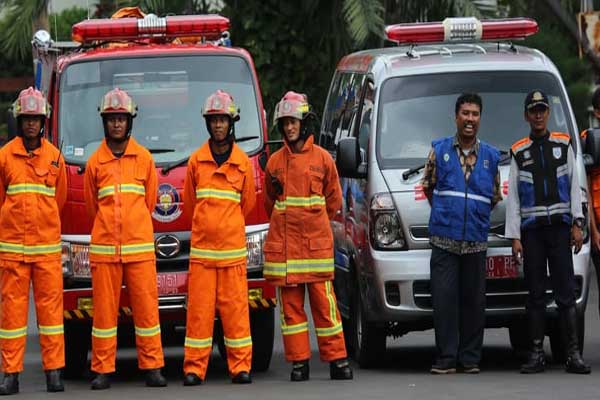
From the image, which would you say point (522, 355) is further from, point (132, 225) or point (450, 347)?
point (132, 225)

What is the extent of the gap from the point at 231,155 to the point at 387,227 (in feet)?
4.05

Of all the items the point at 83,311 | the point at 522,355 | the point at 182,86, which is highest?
the point at 182,86

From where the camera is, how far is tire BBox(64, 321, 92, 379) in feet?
37.4

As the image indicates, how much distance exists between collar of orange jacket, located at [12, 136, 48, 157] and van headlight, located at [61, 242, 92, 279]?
2.53ft

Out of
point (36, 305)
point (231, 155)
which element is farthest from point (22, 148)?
point (231, 155)

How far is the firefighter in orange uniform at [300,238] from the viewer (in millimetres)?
10688

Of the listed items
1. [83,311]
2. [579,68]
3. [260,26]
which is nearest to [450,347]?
[83,311]

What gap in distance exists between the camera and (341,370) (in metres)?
10.8

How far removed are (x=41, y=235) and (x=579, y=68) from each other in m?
16.4

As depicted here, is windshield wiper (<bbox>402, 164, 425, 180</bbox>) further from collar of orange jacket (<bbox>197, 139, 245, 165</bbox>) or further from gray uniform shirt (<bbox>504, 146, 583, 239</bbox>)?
collar of orange jacket (<bbox>197, 139, 245, 165</bbox>)

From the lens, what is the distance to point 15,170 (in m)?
10.4

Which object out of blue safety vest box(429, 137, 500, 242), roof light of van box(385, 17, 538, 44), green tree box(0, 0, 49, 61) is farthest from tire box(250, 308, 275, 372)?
green tree box(0, 0, 49, 61)

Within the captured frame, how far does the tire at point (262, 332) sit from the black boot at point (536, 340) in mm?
1799

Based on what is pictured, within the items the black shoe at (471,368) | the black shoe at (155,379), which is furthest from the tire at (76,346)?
the black shoe at (471,368)
